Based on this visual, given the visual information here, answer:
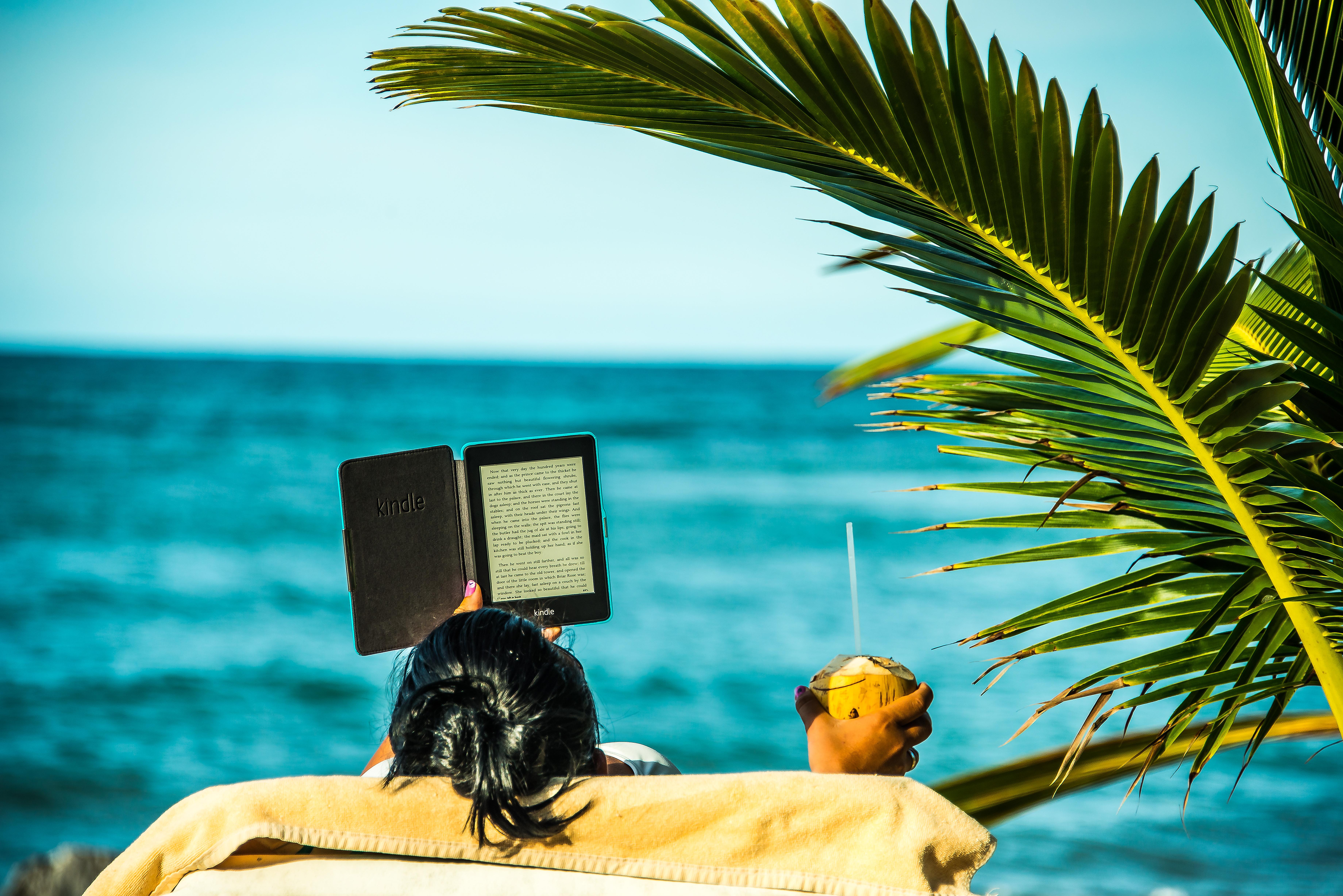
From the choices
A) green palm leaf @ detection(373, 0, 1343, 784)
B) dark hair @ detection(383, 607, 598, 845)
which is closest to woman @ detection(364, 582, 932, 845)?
dark hair @ detection(383, 607, 598, 845)

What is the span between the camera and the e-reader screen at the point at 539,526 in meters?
1.57

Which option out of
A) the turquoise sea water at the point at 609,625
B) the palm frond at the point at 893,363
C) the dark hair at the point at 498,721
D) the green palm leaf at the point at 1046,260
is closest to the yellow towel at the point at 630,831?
the dark hair at the point at 498,721

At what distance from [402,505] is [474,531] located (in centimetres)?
12

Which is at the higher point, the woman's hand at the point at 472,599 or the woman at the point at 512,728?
the woman's hand at the point at 472,599

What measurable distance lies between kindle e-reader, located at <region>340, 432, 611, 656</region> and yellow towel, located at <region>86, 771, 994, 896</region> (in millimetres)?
532

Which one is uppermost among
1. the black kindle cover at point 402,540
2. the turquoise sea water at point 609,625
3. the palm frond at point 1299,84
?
the palm frond at point 1299,84

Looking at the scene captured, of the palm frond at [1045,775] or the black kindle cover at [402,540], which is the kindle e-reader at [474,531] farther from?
the palm frond at [1045,775]

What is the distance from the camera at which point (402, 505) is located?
157 centimetres

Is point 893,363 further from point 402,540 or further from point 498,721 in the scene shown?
point 498,721

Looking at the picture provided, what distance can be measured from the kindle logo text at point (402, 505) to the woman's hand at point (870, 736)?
68 centimetres

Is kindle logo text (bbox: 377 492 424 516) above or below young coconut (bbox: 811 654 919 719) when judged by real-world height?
above

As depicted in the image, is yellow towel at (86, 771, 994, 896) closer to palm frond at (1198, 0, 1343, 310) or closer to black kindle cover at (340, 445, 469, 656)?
black kindle cover at (340, 445, 469, 656)

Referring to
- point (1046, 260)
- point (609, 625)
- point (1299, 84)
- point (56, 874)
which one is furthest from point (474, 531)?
point (609, 625)

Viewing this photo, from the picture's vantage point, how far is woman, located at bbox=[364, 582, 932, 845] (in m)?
1.04
